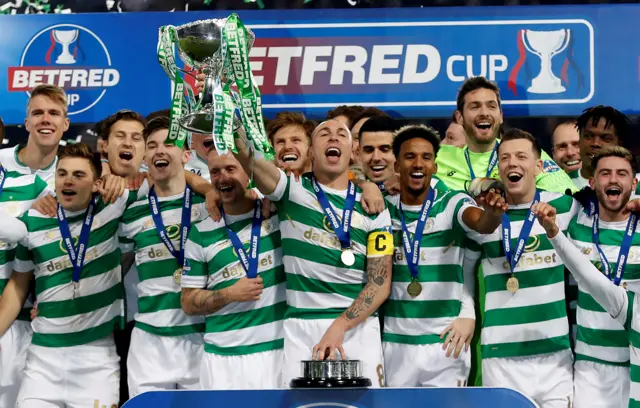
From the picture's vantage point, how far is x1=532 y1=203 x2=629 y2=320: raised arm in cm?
509

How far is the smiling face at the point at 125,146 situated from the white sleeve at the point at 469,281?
6.47 ft

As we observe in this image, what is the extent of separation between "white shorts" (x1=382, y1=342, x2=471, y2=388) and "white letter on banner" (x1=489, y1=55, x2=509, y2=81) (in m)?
2.29

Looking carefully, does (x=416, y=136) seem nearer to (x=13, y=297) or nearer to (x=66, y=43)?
(x=13, y=297)

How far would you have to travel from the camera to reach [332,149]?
5.27 m

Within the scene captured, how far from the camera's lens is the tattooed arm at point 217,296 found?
5.22 meters

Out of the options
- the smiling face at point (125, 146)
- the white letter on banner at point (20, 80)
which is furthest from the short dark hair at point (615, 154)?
the white letter on banner at point (20, 80)

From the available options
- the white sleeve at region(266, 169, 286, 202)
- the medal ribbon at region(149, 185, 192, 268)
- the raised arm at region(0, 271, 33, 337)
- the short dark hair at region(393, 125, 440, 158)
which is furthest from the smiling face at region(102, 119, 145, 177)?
the short dark hair at region(393, 125, 440, 158)

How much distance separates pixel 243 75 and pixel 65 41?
10.6 ft

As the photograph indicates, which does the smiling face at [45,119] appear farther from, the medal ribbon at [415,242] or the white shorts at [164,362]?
the medal ribbon at [415,242]

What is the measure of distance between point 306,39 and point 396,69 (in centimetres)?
61

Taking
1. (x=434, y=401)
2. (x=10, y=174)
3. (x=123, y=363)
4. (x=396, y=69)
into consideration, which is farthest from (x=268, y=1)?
(x=434, y=401)

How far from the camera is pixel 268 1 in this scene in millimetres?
7129

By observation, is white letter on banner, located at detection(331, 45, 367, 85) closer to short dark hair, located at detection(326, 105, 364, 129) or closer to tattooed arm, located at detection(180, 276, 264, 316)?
short dark hair, located at detection(326, 105, 364, 129)

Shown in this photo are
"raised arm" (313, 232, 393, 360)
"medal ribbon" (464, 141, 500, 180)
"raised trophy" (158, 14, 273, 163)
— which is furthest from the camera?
"medal ribbon" (464, 141, 500, 180)
